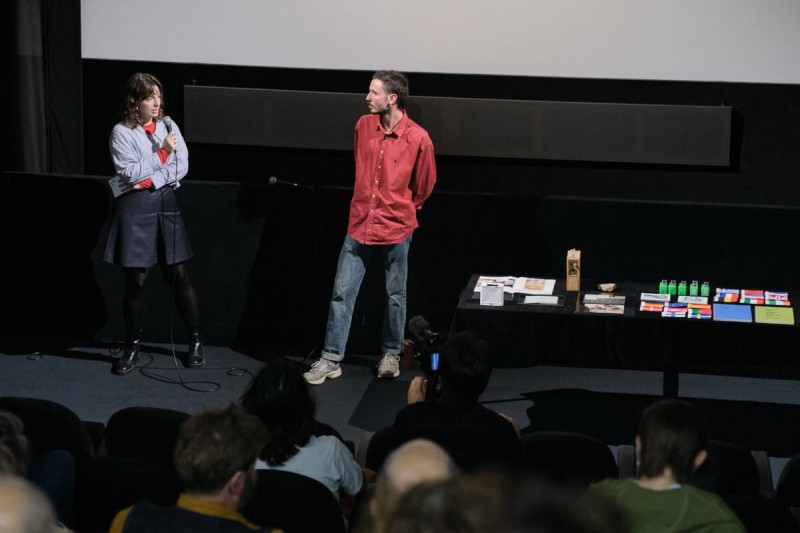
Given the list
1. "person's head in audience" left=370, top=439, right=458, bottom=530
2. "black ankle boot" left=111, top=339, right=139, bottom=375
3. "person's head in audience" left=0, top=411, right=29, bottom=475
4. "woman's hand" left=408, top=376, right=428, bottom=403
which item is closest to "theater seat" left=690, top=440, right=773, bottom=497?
"woman's hand" left=408, top=376, right=428, bottom=403

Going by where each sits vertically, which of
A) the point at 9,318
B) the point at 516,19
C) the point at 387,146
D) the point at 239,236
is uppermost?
the point at 516,19

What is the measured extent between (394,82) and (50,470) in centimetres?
312

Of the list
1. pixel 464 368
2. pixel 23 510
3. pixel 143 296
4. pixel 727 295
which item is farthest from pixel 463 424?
pixel 143 296

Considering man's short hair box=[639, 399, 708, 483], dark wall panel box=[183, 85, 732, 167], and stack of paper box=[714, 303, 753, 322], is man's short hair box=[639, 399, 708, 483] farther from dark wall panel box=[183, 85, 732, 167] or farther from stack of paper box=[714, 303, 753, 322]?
dark wall panel box=[183, 85, 732, 167]

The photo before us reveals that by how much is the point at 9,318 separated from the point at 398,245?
2.34 m

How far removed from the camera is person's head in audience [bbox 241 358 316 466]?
3279 millimetres

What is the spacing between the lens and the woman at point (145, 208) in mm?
5668

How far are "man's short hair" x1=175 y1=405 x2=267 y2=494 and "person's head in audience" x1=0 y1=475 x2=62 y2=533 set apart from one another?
19.8 inches

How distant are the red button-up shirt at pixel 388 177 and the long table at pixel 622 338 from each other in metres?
0.75

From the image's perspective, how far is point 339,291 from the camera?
5.89m

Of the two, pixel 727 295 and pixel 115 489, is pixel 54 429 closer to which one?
pixel 115 489

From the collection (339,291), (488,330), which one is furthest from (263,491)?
(339,291)

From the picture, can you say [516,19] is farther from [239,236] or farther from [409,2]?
[239,236]

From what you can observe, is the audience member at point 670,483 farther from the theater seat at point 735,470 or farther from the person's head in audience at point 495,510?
the person's head in audience at point 495,510
